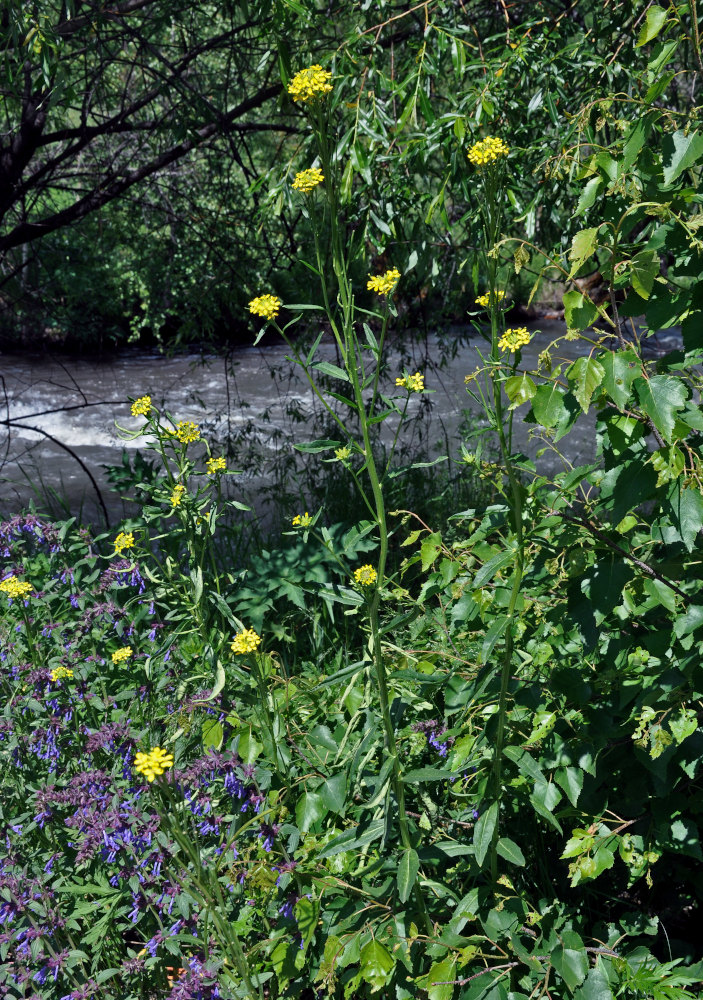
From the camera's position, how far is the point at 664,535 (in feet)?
4.86

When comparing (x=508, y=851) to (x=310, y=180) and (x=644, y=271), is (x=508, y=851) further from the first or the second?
(x=310, y=180)

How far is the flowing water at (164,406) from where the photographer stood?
21.3 ft

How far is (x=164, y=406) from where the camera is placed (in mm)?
6195

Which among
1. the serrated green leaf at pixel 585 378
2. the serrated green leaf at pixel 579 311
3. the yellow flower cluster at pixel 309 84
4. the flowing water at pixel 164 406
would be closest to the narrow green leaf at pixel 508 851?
the serrated green leaf at pixel 585 378

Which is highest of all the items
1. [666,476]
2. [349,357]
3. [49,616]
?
[349,357]

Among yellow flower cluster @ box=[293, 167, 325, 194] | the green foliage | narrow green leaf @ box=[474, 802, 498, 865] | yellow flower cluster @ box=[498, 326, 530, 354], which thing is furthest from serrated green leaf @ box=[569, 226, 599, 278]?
narrow green leaf @ box=[474, 802, 498, 865]

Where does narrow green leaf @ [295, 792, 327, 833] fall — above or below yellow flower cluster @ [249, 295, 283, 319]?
below

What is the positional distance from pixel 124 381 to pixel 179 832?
8.67 m

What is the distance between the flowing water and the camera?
6.48 metres

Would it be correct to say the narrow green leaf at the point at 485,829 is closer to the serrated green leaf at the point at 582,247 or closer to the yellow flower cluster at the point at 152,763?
the yellow flower cluster at the point at 152,763

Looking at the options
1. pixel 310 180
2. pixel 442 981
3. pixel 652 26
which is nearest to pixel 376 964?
pixel 442 981

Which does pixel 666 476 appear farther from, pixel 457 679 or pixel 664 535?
pixel 457 679

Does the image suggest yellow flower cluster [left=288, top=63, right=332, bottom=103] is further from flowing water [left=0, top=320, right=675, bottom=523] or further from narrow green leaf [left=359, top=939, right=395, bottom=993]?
flowing water [left=0, top=320, right=675, bottom=523]

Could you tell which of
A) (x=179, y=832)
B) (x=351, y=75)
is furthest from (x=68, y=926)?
(x=351, y=75)
